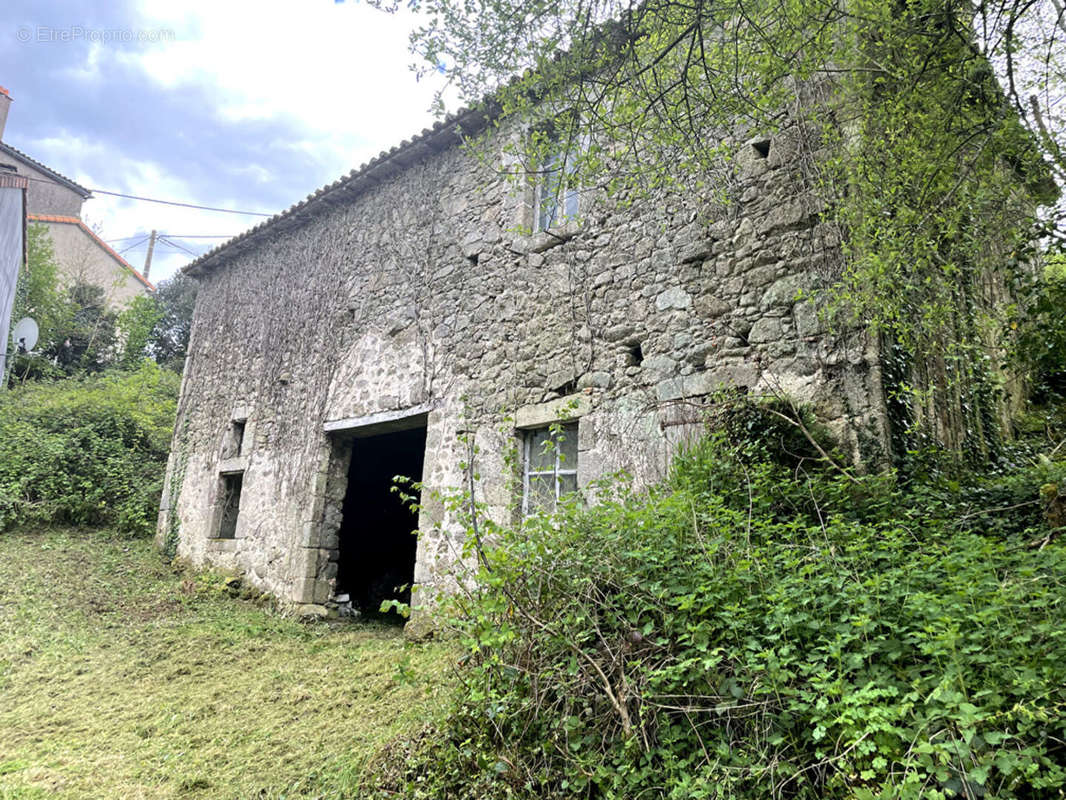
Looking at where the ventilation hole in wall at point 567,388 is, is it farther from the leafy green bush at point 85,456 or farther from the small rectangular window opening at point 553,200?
the leafy green bush at point 85,456

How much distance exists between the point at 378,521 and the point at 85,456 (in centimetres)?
529

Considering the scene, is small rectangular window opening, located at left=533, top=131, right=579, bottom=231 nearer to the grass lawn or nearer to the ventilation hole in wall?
the ventilation hole in wall

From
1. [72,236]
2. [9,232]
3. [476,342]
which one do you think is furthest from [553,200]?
[72,236]

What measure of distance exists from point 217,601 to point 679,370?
6146 mm

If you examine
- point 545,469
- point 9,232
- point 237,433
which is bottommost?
point 545,469

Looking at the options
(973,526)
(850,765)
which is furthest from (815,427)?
(850,765)

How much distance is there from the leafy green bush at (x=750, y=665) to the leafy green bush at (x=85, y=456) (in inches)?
359

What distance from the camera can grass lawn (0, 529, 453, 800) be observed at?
128 inches

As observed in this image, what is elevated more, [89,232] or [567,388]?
[89,232]

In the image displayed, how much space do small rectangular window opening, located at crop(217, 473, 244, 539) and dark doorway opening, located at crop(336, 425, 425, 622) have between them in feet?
5.01

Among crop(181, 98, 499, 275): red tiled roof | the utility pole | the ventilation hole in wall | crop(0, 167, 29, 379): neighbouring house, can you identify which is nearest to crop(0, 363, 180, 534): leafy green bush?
crop(0, 167, 29, 379): neighbouring house

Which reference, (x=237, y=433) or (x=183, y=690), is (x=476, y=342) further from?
(x=237, y=433)

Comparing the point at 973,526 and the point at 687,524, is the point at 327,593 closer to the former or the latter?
the point at 687,524

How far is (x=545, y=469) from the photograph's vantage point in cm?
559
